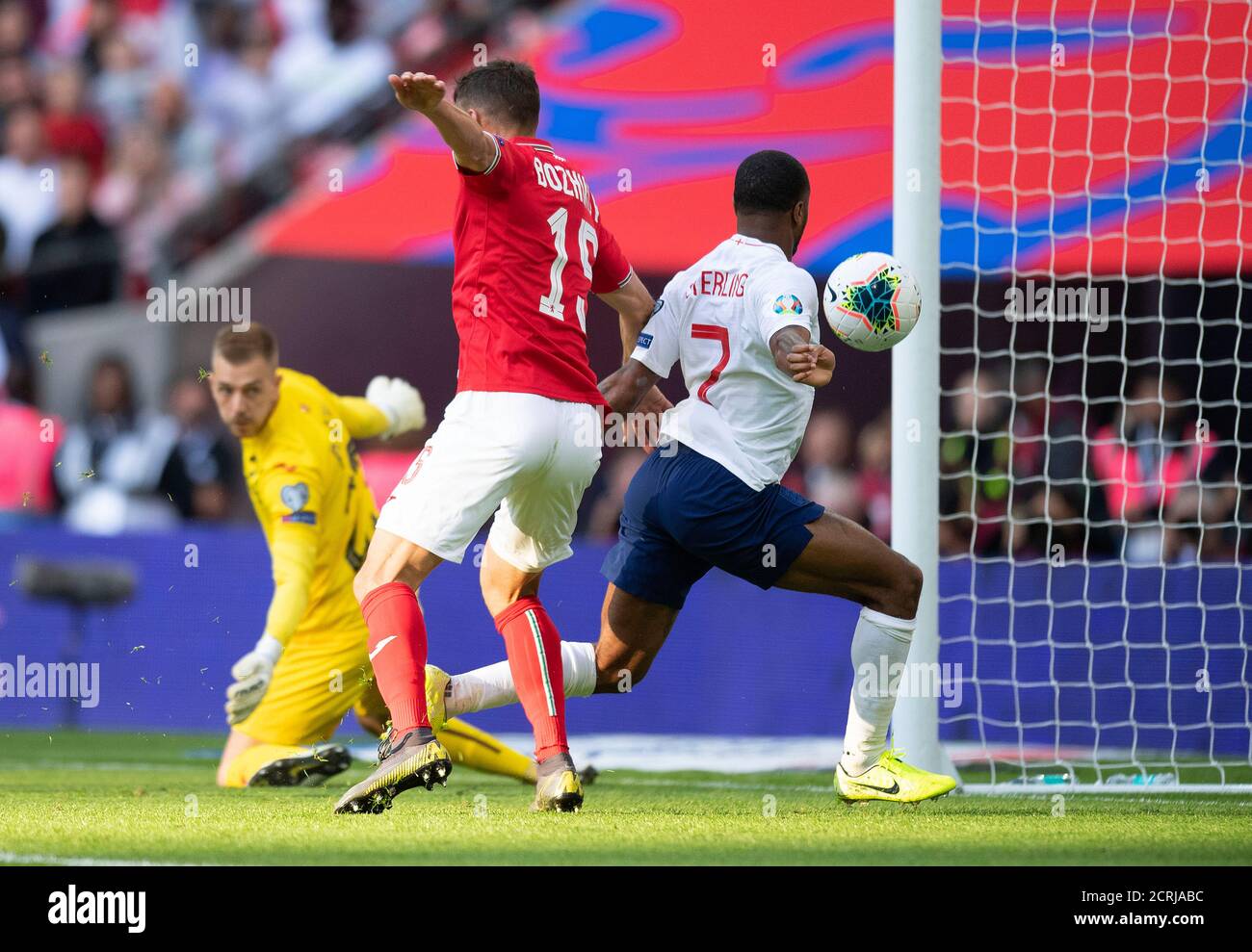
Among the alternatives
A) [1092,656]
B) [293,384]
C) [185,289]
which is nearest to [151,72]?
[185,289]

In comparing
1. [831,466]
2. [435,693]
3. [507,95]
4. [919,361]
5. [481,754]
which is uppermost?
[507,95]

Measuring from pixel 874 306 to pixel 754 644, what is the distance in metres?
3.89

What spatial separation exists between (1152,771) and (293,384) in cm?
411

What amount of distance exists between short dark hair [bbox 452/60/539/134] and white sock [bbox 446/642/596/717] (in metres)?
1.69

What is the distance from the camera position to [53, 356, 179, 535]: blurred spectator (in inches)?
402

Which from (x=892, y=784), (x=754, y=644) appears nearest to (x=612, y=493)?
(x=754, y=644)

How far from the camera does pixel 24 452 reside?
1031cm

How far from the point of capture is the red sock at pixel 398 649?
169 inches

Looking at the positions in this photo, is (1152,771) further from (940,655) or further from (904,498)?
(904,498)

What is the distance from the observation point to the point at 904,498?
5.65m

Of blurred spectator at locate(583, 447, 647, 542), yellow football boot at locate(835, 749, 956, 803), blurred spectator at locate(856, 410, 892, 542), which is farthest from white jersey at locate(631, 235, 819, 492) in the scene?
blurred spectator at locate(583, 447, 647, 542)

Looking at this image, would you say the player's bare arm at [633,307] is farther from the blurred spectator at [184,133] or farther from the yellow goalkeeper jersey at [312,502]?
the blurred spectator at [184,133]

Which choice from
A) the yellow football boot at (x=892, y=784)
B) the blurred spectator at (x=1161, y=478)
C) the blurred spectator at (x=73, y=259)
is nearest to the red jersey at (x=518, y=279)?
the yellow football boot at (x=892, y=784)

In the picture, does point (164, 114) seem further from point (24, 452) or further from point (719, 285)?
point (719, 285)
